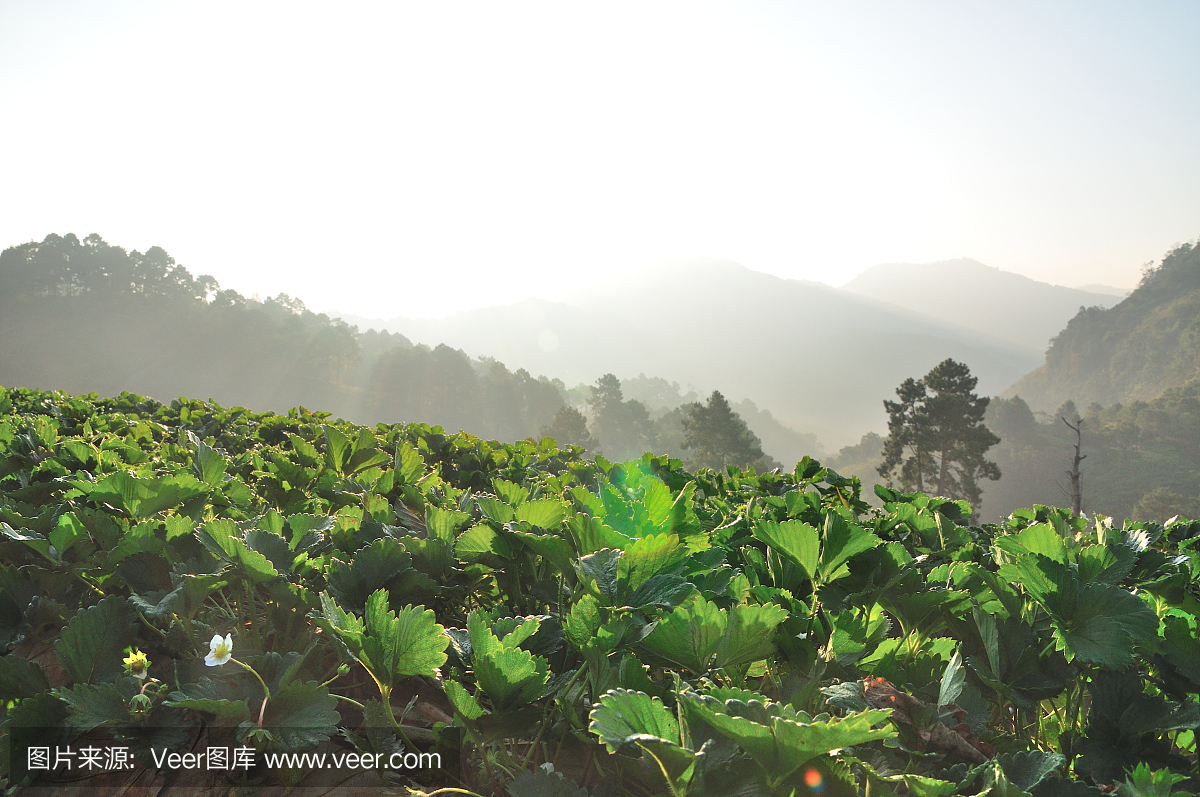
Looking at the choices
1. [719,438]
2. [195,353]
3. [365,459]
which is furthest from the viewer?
[195,353]

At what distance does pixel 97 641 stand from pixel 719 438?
154 feet

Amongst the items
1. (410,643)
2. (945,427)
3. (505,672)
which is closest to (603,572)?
(505,672)

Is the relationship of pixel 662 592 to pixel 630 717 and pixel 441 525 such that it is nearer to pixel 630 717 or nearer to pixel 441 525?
pixel 630 717

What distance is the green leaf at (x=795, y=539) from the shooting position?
0.99 meters

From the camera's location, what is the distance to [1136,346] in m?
92.5

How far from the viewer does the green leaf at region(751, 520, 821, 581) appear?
99cm

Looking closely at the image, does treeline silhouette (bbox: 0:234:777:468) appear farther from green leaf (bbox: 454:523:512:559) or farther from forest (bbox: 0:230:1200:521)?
green leaf (bbox: 454:523:512:559)

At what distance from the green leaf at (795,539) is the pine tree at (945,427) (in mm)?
37487

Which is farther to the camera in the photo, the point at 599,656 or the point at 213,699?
the point at 213,699

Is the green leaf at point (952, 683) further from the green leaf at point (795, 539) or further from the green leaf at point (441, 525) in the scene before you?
the green leaf at point (441, 525)

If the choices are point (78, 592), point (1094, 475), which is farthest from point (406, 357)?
point (1094, 475)

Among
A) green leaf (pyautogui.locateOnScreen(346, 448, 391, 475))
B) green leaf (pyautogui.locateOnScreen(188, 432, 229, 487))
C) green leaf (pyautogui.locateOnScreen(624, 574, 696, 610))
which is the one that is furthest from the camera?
green leaf (pyautogui.locateOnScreen(346, 448, 391, 475))

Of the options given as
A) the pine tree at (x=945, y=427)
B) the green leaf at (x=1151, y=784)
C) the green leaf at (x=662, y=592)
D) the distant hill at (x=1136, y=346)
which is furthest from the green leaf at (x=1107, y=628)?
the distant hill at (x=1136, y=346)

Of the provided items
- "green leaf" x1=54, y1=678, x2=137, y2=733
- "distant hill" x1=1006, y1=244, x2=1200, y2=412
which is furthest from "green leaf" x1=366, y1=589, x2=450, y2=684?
"distant hill" x1=1006, y1=244, x2=1200, y2=412
